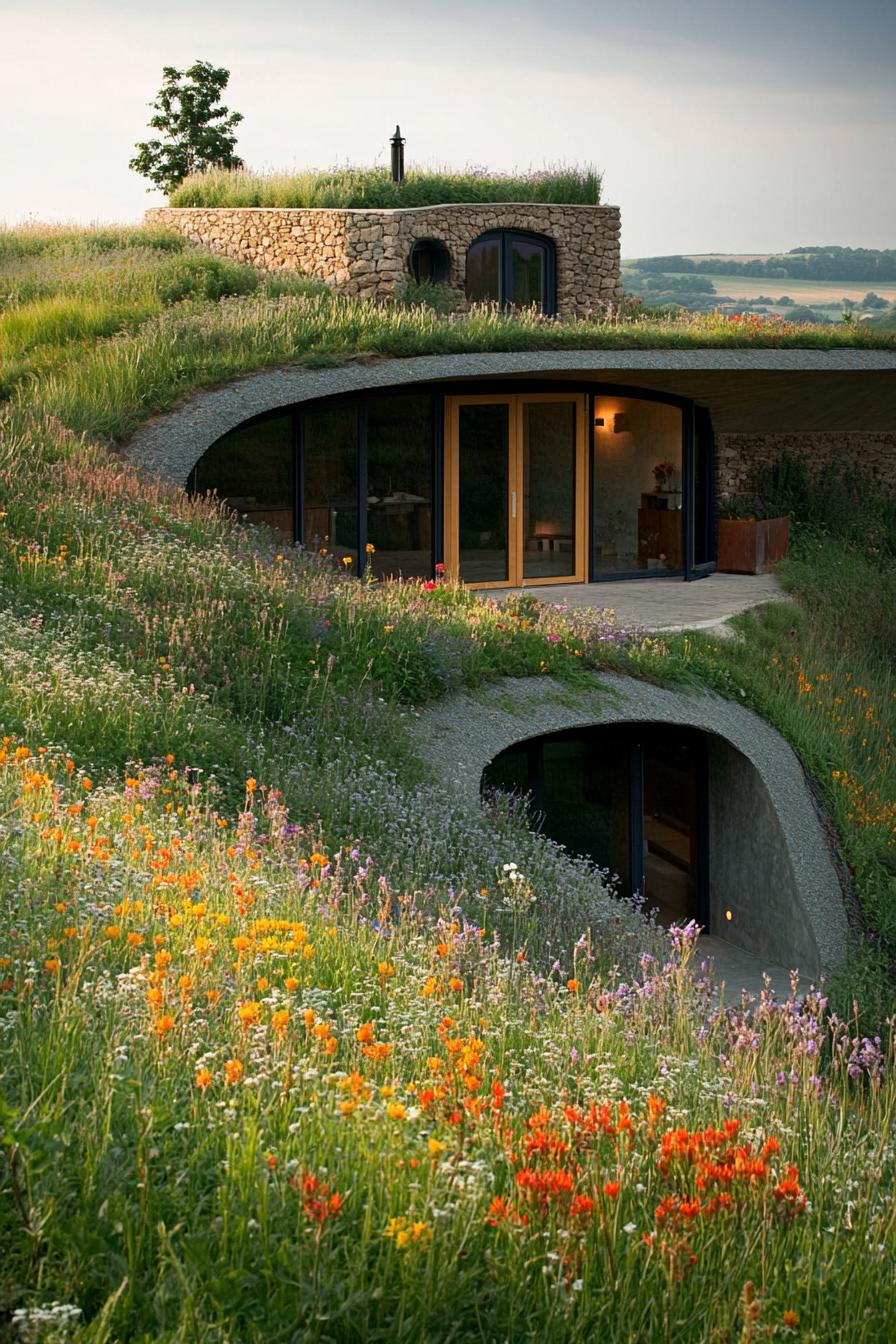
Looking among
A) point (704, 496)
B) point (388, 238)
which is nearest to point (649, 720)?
point (704, 496)

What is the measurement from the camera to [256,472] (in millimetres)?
19047

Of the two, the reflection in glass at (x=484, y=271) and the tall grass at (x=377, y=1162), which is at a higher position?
the reflection in glass at (x=484, y=271)

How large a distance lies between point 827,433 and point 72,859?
21307mm

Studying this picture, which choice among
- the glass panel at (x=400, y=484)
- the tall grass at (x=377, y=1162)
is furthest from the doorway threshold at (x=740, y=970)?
the tall grass at (x=377, y=1162)

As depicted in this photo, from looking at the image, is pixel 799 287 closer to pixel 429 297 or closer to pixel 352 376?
pixel 429 297

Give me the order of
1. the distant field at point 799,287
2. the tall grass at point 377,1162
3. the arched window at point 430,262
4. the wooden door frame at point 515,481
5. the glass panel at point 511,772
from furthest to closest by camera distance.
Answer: the distant field at point 799,287 → the arched window at point 430,262 → the wooden door frame at point 515,481 → the glass panel at point 511,772 → the tall grass at point 377,1162

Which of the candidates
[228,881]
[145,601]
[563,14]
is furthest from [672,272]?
[228,881]

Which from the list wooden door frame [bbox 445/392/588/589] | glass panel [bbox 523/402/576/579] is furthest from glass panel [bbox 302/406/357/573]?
glass panel [bbox 523/402/576/579]

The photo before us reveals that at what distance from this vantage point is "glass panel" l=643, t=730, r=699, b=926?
17.1 m

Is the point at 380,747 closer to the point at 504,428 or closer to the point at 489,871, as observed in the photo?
the point at 489,871

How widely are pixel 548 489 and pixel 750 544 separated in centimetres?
343

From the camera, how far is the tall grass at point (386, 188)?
2628 centimetres

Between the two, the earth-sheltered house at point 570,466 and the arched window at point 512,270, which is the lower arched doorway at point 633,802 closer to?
the earth-sheltered house at point 570,466

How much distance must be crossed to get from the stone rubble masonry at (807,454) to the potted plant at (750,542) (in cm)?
56
